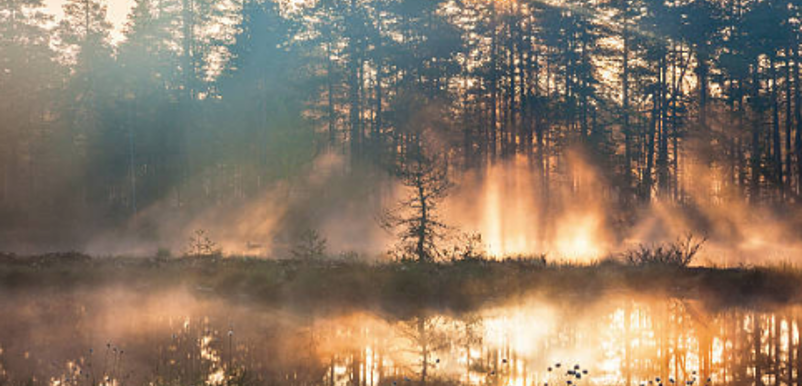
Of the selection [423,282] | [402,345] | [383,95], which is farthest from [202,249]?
[383,95]

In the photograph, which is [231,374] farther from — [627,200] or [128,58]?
[128,58]

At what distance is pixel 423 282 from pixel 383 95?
31.9 metres

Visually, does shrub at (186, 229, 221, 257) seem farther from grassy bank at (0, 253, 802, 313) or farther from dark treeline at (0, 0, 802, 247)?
dark treeline at (0, 0, 802, 247)

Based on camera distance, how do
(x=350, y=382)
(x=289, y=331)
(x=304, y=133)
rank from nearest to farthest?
(x=350, y=382) < (x=289, y=331) < (x=304, y=133)

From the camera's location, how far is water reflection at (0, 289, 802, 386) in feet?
35.5

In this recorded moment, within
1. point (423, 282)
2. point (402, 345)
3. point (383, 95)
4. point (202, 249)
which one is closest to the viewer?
point (402, 345)

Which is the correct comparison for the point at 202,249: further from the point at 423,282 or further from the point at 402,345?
the point at 402,345

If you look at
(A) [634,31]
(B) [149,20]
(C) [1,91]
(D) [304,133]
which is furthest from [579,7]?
(C) [1,91]

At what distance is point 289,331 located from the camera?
49.1 ft

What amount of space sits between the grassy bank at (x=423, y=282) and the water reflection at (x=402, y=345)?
45.6 inches

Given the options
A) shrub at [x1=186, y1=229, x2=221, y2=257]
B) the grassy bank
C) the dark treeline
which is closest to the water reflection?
the grassy bank

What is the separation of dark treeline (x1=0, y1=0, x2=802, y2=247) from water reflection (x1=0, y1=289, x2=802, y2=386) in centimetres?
2816

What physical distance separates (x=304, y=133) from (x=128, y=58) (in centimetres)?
1547

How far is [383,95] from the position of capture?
4969 cm
